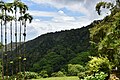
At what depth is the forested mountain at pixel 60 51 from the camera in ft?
408

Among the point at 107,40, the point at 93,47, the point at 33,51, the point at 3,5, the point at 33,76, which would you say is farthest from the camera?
the point at 33,51

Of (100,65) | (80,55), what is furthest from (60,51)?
(100,65)

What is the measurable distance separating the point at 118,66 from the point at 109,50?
3899mm

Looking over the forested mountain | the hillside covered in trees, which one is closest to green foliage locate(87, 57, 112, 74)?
the hillside covered in trees

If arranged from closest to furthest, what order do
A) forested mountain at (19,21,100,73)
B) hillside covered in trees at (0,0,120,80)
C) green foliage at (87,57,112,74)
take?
1. green foliage at (87,57,112,74)
2. hillside covered in trees at (0,0,120,80)
3. forested mountain at (19,21,100,73)

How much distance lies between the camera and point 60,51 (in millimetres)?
148250

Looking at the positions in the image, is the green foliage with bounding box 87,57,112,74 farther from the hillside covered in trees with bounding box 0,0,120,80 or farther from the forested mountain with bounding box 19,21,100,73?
the forested mountain with bounding box 19,21,100,73

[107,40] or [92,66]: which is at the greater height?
[107,40]

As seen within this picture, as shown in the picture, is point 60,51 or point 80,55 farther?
point 60,51

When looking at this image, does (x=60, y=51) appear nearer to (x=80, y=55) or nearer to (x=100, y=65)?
(x=80, y=55)

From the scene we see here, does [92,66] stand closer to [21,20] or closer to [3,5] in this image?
[3,5]

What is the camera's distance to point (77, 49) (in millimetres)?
151000

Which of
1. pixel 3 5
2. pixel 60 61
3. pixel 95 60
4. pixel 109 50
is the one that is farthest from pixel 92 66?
pixel 60 61

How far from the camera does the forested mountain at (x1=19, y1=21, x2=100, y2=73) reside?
124 meters
